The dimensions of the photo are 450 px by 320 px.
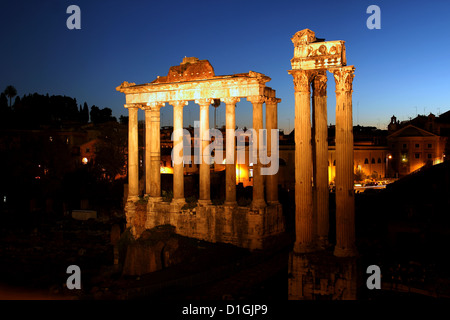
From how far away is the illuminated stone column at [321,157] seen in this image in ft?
50.4

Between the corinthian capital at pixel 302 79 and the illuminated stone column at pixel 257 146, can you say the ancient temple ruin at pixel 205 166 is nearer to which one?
the illuminated stone column at pixel 257 146

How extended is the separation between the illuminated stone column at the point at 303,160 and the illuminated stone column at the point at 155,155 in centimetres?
1198

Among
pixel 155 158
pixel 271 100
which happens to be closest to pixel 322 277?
pixel 271 100

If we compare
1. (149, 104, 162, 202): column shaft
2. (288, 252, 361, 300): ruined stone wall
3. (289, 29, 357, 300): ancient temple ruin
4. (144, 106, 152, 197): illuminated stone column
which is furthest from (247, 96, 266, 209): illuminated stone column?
(288, 252, 361, 300): ruined stone wall

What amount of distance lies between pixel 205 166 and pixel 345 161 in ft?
35.2

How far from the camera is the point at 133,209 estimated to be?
25234 millimetres

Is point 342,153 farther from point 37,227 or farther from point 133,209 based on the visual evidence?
point 37,227

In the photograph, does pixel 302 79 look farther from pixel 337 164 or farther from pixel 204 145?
pixel 204 145

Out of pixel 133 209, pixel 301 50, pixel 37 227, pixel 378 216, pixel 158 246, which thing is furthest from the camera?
pixel 37 227

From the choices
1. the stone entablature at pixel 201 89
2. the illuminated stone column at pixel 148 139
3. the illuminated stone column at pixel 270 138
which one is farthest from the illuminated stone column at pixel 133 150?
the illuminated stone column at pixel 270 138

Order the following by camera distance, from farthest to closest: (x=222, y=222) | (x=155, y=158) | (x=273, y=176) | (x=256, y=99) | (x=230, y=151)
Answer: (x=155, y=158) < (x=273, y=176) < (x=222, y=222) < (x=230, y=151) < (x=256, y=99)

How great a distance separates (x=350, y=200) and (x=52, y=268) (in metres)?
17.1

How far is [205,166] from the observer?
23.0 metres

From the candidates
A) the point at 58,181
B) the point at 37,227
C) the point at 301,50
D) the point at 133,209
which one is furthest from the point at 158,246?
the point at 58,181
